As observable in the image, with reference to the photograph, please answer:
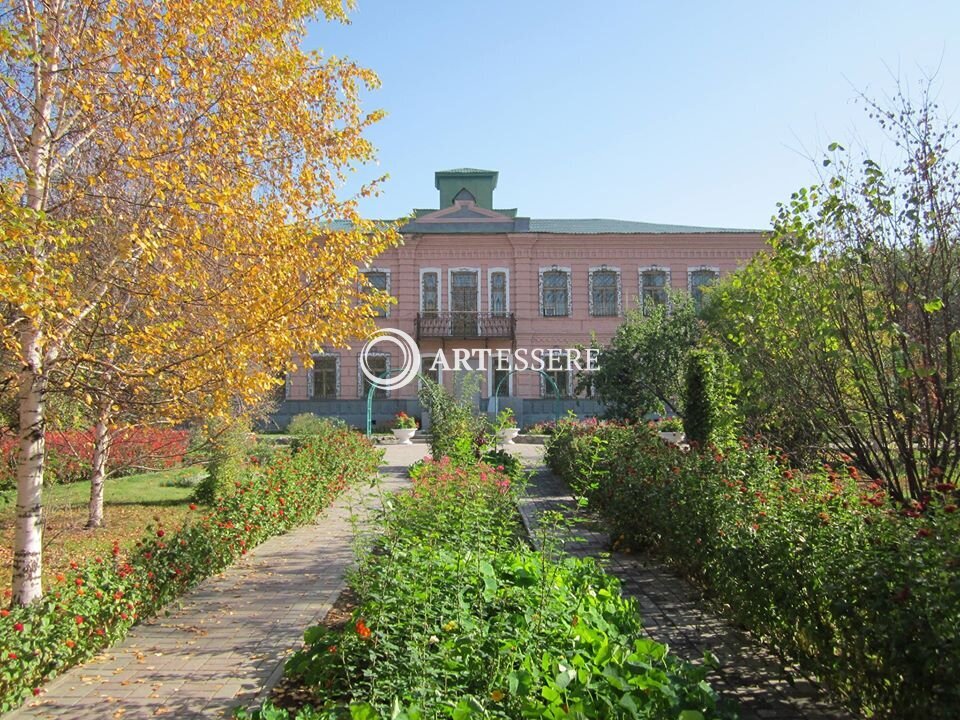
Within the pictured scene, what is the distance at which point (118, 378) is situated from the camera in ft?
16.7

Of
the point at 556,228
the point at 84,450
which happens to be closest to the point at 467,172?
the point at 556,228

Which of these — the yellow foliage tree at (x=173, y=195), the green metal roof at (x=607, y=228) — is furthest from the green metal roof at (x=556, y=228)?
the yellow foliage tree at (x=173, y=195)

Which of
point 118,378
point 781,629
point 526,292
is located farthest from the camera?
point 526,292

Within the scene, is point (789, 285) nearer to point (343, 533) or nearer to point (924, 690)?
point (924, 690)

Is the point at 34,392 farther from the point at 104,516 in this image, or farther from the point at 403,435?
the point at 403,435

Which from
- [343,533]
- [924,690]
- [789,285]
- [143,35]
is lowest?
[343,533]

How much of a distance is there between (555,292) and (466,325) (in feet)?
12.9

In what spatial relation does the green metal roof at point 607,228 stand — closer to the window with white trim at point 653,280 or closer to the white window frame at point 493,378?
the window with white trim at point 653,280

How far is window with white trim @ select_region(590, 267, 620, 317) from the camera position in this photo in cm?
2970

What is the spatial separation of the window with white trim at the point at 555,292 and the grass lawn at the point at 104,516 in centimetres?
1791

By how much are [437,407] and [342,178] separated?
11.0 meters

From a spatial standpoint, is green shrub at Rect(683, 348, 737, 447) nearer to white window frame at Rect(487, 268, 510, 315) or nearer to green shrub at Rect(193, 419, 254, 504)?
green shrub at Rect(193, 419, 254, 504)

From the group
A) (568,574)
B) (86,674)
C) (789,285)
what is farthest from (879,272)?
(86,674)

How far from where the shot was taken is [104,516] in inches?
393
